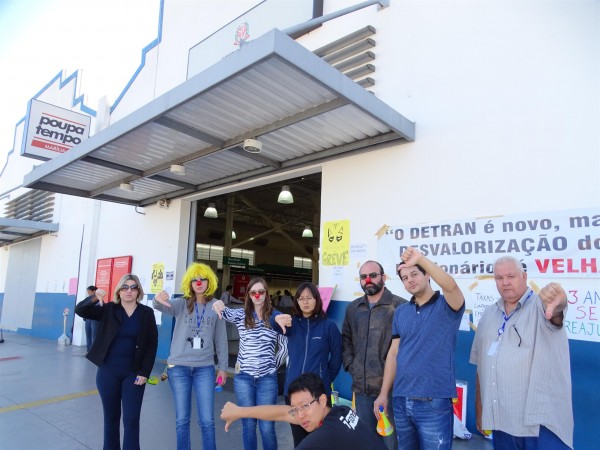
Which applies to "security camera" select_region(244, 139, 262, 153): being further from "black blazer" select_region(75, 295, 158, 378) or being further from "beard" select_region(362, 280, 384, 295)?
"beard" select_region(362, 280, 384, 295)

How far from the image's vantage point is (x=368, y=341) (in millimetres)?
3145

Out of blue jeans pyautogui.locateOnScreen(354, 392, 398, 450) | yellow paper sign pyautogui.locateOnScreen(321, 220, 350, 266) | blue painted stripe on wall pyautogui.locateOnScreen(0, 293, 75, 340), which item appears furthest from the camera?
blue painted stripe on wall pyautogui.locateOnScreen(0, 293, 75, 340)

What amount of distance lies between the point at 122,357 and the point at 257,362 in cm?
115

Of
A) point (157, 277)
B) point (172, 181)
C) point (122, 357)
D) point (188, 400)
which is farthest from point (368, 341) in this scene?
point (157, 277)

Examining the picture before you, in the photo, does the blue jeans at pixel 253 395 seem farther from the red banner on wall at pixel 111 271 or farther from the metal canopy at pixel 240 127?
the red banner on wall at pixel 111 271

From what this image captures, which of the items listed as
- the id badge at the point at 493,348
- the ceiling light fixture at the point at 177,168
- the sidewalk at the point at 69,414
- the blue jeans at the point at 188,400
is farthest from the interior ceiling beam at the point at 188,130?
the id badge at the point at 493,348

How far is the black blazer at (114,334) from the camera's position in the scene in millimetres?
3582

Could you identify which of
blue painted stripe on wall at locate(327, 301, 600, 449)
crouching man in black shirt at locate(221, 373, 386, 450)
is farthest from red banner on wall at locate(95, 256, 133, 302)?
blue painted stripe on wall at locate(327, 301, 600, 449)

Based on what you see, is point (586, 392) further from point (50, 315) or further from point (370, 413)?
point (50, 315)

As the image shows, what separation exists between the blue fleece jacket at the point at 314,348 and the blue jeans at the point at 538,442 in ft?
4.06

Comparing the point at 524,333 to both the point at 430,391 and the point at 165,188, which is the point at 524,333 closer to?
the point at 430,391

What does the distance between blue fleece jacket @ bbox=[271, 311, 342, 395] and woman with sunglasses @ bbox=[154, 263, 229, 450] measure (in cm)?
79

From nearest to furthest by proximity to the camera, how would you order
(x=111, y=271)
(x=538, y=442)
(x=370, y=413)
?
1. (x=538, y=442)
2. (x=370, y=413)
3. (x=111, y=271)

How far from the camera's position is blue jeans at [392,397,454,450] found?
253 cm
